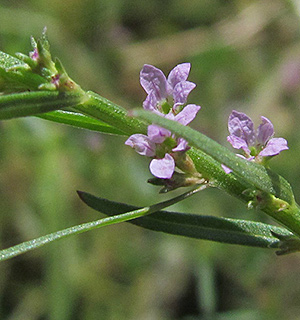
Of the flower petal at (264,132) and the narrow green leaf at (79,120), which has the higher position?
the flower petal at (264,132)

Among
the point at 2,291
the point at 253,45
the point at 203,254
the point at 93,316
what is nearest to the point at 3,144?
the point at 2,291

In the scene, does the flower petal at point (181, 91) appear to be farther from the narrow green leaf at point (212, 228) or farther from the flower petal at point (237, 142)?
the narrow green leaf at point (212, 228)

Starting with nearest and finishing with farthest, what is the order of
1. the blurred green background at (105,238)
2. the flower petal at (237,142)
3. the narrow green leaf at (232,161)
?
the narrow green leaf at (232,161) → the flower petal at (237,142) → the blurred green background at (105,238)

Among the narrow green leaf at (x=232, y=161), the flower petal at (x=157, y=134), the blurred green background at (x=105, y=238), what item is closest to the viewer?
the narrow green leaf at (x=232, y=161)

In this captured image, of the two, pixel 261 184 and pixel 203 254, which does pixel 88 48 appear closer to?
pixel 203 254

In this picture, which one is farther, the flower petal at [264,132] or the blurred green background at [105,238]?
the blurred green background at [105,238]

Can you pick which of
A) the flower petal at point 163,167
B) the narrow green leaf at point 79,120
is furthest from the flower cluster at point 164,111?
the narrow green leaf at point 79,120

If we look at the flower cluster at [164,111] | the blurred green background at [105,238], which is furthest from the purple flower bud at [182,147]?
the blurred green background at [105,238]

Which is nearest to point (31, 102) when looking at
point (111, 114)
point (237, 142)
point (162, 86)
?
point (111, 114)

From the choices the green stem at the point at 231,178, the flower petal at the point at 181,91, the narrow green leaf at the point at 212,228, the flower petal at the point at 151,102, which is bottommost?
the narrow green leaf at the point at 212,228
